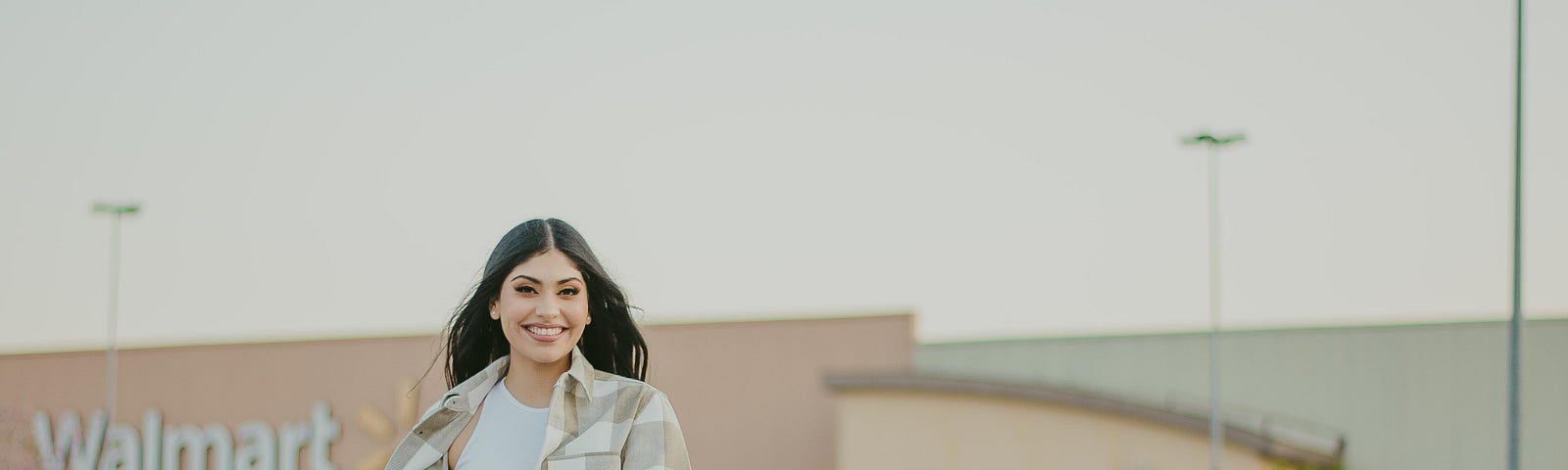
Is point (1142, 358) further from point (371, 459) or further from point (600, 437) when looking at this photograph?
point (600, 437)

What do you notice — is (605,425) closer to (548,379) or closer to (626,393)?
(626,393)

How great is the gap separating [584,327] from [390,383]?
115 ft

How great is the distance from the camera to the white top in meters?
4.78

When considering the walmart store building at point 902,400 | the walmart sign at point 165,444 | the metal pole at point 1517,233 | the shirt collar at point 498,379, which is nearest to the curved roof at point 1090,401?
the walmart store building at point 902,400

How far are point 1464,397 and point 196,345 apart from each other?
968 inches

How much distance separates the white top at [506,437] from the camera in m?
4.78

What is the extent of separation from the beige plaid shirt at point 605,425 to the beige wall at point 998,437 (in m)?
24.1

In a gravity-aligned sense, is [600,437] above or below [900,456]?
above

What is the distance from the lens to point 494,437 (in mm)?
4855

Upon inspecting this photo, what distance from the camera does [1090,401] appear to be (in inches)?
1175

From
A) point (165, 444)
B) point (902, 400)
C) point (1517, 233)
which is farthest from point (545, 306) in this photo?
point (165, 444)

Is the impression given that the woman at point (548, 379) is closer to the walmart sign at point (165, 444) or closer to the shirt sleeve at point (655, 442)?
the shirt sleeve at point (655, 442)

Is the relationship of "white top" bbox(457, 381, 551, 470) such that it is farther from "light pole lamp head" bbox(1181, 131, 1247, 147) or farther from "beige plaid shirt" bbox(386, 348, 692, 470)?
"light pole lamp head" bbox(1181, 131, 1247, 147)

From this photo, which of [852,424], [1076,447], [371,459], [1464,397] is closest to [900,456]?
[852,424]
